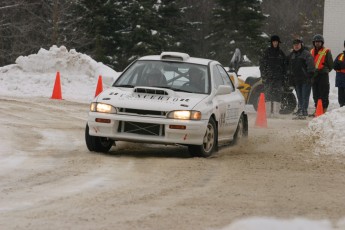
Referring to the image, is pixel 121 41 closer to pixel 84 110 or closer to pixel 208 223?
pixel 84 110

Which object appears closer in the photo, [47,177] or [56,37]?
[47,177]

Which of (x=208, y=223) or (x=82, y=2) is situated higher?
(x=82, y=2)

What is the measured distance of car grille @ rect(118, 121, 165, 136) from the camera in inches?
432

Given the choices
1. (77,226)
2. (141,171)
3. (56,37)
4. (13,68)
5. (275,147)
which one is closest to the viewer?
(77,226)

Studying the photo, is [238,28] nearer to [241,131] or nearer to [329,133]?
[241,131]

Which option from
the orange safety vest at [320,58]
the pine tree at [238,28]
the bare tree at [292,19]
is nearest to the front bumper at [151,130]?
the orange safety vest at [320,58]

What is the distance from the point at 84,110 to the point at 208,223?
12.7m

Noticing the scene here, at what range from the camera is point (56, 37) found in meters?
49.8

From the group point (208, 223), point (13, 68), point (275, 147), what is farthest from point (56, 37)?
point (208, 223)

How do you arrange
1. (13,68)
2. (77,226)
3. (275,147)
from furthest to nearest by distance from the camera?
(13,68), (275,147), (77,226)

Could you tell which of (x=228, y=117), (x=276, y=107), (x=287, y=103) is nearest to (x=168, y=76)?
(x=228, y=117)

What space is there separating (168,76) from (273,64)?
839 centimetres

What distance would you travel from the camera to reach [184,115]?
36.0 ft

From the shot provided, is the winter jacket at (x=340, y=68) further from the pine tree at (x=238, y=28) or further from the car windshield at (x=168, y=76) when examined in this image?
the pine tree at (x=238, y=28)
